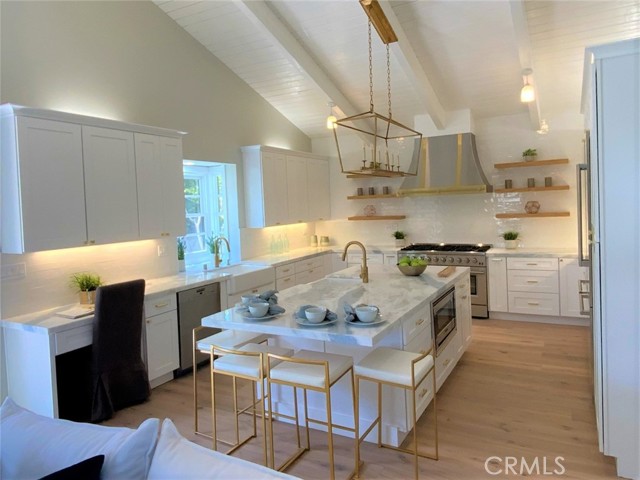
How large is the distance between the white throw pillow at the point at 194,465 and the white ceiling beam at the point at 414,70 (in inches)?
146

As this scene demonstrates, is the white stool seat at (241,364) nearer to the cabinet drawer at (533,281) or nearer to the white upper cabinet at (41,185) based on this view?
the white upper cabinet at (41,185)

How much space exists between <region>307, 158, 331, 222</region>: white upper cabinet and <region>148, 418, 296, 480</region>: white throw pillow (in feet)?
18.3

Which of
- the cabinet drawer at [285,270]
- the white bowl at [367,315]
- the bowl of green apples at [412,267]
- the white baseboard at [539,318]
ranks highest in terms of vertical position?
the bowl of green apples at [412,267]

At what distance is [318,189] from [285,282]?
197 centimetres

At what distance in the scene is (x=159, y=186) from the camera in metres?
4.26

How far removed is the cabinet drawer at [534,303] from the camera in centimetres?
540

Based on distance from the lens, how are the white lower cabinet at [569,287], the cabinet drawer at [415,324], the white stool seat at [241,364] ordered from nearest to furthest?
the white stool seat at [241,364] → the cabinet drawer at [415,324] → the white lower cabinet at [569,287]

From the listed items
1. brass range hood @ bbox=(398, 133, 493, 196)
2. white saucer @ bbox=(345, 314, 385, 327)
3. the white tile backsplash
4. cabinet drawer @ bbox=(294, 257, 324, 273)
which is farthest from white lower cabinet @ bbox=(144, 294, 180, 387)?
brass range hood @ bbox=(398, 133, 493, 196)

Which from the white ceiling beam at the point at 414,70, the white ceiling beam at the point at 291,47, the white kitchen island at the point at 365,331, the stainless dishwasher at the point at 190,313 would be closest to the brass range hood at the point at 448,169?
the white ceiling beam at the point at 414,70

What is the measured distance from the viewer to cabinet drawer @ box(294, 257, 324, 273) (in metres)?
6.03

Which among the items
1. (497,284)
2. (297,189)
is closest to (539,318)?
(497,284)

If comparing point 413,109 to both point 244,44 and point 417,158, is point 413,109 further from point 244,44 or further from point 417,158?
point 244,44

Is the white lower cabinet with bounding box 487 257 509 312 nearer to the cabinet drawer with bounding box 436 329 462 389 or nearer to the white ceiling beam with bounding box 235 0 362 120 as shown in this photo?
the cabinet drawer with bounding box 436 329 462 389

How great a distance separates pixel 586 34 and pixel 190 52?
3.98 m
